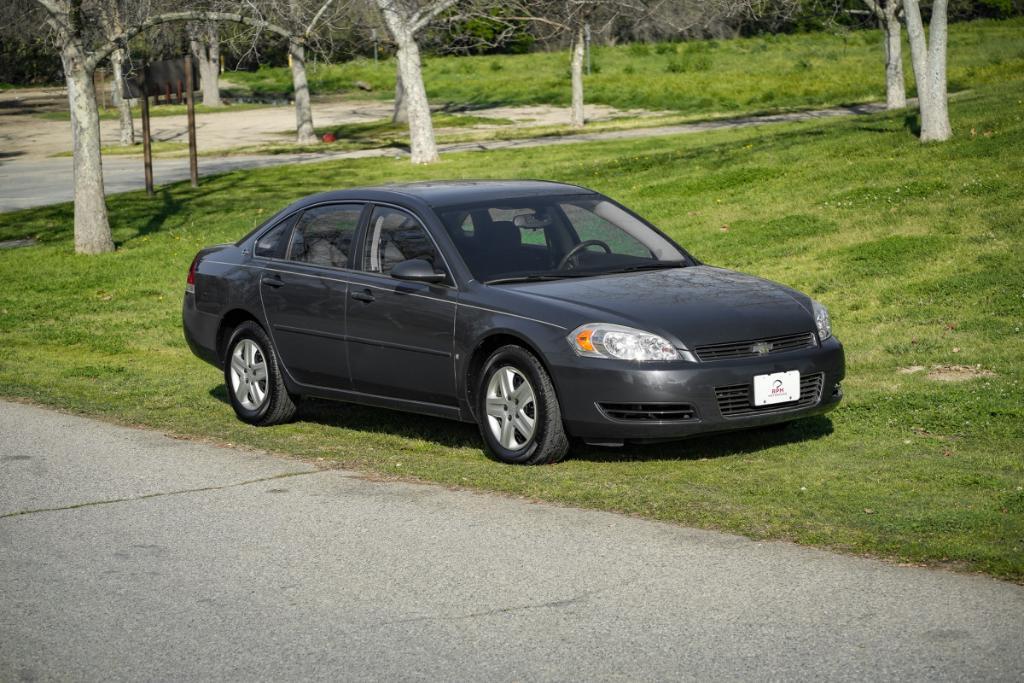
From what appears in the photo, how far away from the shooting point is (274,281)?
9.74 meters

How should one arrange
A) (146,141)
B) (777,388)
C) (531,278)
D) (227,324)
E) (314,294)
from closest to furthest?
(777,388) → (531,278) → (314,294) → (227,324) → (146,141)

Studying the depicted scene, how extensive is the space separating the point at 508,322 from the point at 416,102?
2227cm

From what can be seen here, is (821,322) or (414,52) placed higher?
(414,52)

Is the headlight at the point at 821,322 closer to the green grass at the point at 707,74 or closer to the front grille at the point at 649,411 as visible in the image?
the front grille at the point at 649,411

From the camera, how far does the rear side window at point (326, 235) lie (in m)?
9.40

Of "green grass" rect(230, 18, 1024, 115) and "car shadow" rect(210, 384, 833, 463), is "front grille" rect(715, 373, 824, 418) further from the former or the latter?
"green grass" rect(230, 18, 1024, 115)

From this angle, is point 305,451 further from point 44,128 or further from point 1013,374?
point 44,128

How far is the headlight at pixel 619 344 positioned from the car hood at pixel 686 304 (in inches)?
1.7

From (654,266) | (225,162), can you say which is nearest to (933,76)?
(654,266)

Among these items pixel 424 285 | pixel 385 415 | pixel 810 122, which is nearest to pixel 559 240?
pixel 424 285

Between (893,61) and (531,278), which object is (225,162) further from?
(531,278)

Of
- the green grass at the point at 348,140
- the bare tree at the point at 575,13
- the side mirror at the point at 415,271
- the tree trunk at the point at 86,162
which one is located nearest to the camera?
the side mirror at the point at 415,271

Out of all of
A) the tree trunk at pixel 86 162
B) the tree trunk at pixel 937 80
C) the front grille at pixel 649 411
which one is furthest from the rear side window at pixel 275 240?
the tree trunk at pixel 937 80

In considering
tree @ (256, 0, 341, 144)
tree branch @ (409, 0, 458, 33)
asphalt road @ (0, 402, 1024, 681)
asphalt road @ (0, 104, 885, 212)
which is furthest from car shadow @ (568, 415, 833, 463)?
asphalt road @ (0, 104, 885, 212)
